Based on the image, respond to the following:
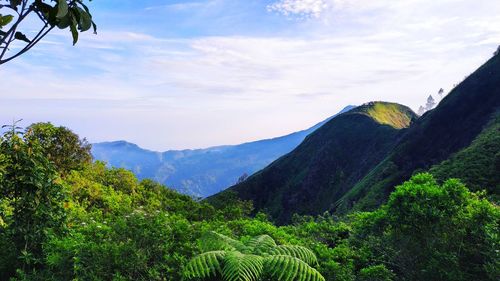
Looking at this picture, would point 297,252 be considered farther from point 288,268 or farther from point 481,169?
point 481,169

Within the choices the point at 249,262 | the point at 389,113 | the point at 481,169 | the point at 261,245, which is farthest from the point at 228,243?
the point at 389,113

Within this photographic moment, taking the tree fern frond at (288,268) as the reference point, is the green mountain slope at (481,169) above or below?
below

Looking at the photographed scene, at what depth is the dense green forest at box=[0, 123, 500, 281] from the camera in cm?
603

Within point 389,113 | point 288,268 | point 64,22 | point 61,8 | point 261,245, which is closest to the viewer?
point 61,8

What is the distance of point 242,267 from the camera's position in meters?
5.24

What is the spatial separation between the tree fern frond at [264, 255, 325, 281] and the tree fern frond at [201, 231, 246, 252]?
738mm

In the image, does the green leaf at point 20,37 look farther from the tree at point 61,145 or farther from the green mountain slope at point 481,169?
the green mountain slope at point 481,169

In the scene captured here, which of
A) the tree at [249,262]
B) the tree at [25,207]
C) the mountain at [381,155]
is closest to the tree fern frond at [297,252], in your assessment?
the tree at [249,262]

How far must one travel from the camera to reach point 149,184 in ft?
66.0

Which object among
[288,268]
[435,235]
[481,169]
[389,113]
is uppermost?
[389,113]

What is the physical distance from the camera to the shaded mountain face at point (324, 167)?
3359 inches

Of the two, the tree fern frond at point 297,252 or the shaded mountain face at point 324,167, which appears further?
the shaded mountain face at point 324,167

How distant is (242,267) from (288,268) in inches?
30.9

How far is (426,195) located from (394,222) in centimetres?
90
